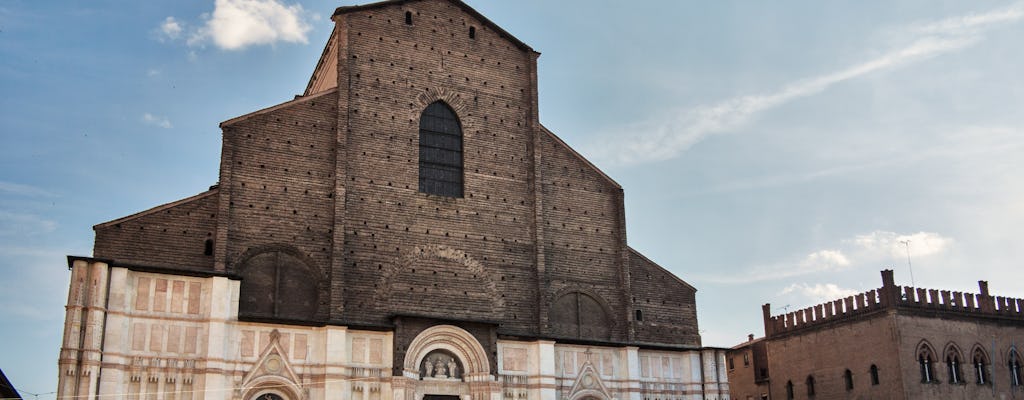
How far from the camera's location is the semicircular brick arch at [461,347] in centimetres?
2111

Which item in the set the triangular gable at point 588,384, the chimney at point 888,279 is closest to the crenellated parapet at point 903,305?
the chimney at point 888,279

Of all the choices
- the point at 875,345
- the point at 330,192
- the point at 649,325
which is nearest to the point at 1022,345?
the point at 875,345

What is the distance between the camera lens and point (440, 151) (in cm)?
2370

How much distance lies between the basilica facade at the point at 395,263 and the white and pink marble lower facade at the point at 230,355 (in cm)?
3

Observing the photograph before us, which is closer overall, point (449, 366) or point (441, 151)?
point (449, 366)

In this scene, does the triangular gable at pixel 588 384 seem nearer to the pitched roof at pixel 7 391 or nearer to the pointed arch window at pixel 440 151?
the pointed arch window at pixel 440 151

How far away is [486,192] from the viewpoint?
2377cm

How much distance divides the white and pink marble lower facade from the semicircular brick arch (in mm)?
23

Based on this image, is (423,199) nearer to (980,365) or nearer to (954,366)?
(954,366)

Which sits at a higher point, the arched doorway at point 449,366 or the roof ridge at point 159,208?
the roof ridge at point 159,208

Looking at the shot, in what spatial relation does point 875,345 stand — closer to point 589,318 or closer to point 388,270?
point 589,318

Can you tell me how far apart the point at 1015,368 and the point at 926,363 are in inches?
161

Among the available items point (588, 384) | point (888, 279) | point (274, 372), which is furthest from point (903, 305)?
point (274, 372)

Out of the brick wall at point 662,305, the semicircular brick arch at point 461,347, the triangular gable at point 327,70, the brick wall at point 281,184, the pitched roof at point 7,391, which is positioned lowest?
the pitched roof at point 7,391
